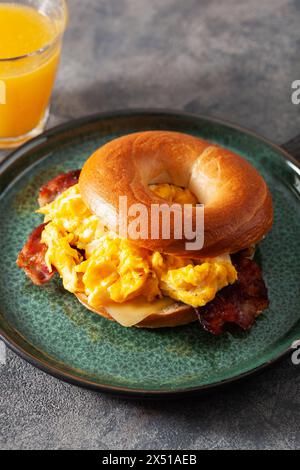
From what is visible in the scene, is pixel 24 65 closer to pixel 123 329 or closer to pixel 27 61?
pixel 27 61

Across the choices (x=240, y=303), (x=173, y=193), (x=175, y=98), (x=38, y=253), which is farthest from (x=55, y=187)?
(x=175, y=98)

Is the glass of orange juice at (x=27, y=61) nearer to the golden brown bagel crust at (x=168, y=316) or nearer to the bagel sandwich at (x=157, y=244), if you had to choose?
the bagel sandwich at (x=157, y=244)

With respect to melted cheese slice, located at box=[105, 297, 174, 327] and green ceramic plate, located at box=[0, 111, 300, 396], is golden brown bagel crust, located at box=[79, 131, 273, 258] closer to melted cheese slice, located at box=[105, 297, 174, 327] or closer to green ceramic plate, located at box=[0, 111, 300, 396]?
melted cheese slice, located at box=[105, 297, 174, 327]

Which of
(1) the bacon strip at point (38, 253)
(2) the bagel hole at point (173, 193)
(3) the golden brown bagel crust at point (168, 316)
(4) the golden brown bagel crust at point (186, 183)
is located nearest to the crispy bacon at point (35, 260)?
(1) the bacon strip at point (38, 253)

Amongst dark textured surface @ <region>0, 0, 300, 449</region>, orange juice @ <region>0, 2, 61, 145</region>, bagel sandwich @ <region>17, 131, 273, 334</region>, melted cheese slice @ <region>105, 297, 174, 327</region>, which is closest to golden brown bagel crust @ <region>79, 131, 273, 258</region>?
bagel sandwich @ <region>17, 131, 273, 334</region>
